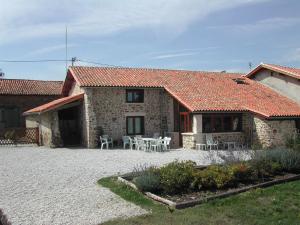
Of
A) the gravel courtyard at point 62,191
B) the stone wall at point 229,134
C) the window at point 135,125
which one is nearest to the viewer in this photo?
the gravel courtyard at point 62,191

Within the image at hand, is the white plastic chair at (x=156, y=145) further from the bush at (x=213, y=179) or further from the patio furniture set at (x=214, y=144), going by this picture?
the bush at (x=213, y=179)

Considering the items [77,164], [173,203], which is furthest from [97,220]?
[77,164]

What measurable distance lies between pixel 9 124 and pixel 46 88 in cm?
461

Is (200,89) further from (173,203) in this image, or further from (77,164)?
(173,203)

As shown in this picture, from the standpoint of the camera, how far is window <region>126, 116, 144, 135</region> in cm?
2570

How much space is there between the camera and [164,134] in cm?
2619

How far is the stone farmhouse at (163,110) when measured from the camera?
77.4 feet

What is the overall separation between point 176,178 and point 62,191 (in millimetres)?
3183

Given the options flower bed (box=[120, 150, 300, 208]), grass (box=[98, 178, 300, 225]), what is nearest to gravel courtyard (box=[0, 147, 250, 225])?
grass (box=[98, 178, 300, 225])

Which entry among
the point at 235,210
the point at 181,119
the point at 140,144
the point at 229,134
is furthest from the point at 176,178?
the point at 181,119

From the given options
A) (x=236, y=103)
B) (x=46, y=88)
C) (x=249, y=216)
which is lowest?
(x=249, y=216)

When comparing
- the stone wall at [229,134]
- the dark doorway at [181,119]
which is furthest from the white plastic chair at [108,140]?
the stone wall at [229,134]

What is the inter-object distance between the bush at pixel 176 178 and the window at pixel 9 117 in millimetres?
25665

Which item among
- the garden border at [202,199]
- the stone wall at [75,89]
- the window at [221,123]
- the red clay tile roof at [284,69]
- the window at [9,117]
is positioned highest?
the red clay tile roof at [284,69]
